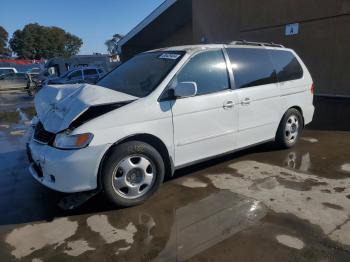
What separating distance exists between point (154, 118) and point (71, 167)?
3.57 ft

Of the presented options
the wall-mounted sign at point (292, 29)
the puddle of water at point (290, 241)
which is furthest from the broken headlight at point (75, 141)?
the wall-mounted sign at point (292, 29)

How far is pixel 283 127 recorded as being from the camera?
19.1 feet

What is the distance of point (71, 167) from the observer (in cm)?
360

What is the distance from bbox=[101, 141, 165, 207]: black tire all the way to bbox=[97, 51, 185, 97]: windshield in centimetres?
67

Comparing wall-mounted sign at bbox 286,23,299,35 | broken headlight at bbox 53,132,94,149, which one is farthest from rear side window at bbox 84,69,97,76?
broken headlight at bbox 53,132,94,149

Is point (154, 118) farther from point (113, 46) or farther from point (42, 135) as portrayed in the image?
point (113, 46)

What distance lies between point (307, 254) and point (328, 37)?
7863 mm

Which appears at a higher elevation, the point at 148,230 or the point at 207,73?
the point at 207,73

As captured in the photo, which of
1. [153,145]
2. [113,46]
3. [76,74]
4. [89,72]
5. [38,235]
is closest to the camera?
[38,235]

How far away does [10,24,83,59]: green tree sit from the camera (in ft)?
234

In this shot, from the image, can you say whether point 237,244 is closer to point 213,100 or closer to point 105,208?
point 105,208

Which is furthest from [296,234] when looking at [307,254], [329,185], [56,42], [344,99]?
[56,42]

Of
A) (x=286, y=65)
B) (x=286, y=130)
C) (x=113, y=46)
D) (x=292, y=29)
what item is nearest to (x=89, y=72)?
(x=113, y=46)

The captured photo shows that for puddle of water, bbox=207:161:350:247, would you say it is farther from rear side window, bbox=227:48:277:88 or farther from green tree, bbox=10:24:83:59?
green tree, bbox=10:24:83:59
